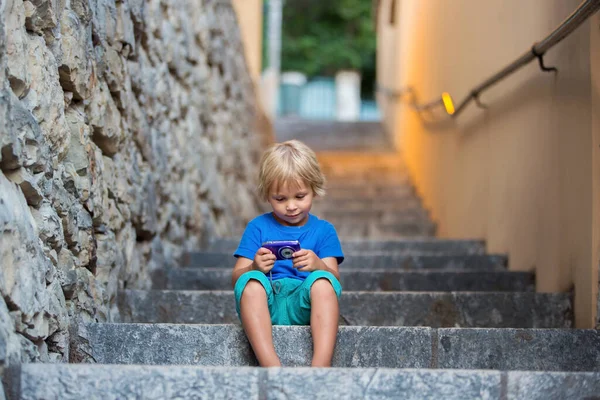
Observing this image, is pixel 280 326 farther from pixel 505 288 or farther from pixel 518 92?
pixel 518 92

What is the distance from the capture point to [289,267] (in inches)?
96.0

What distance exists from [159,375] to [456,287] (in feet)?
6.03

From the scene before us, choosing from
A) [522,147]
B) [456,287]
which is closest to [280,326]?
[456,287]

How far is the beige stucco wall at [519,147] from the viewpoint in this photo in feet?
8.77

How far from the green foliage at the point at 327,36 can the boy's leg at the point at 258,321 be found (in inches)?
651

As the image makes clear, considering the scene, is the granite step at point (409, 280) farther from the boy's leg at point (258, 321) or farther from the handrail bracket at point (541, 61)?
the boy's leg at point (258, 321)

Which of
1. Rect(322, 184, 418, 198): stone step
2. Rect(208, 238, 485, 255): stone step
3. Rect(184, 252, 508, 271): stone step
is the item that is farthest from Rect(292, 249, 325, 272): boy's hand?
Rect(322, 184, 418, 198): stone step

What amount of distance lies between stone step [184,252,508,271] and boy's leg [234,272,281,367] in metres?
1.66

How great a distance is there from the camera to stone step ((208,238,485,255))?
14.2ft

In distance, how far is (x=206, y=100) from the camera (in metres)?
4.81

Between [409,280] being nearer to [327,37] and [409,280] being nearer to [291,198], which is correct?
[291,198]

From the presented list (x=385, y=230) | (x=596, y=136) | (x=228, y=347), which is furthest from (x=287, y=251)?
(x=385, y=230)

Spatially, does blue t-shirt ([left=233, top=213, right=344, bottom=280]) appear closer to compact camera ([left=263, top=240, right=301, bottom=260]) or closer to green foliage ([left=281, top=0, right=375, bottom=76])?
compact camera ([left=263, top=240, right=301, bottom=260])

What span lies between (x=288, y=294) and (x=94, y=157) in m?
0.75
